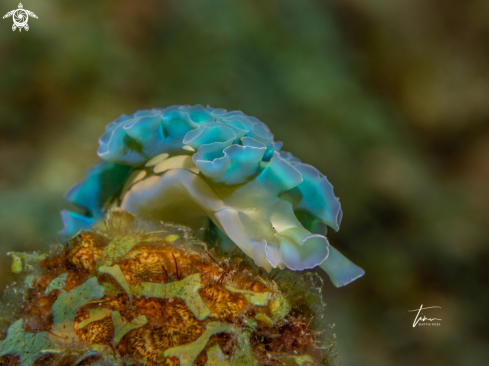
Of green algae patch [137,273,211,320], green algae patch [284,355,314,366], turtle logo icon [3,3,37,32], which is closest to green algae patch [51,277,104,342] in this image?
green algae patch [137,273,211,320]

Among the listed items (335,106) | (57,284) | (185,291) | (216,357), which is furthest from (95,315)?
(335,106)

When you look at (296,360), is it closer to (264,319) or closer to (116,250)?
(264,319)

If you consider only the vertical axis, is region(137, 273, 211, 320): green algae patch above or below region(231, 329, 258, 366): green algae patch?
above

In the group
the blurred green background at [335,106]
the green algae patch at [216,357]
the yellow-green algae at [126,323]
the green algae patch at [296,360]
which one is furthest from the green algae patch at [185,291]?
the blurred green background at [335,106]

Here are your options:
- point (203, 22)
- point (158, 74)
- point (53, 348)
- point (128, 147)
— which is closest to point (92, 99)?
point (158, 74)

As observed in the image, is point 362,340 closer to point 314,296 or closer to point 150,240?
point 314,296

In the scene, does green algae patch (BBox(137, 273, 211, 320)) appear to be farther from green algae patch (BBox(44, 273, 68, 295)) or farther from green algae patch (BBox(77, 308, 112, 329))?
green algae patch (BBox(44, 273, 68, 295))
